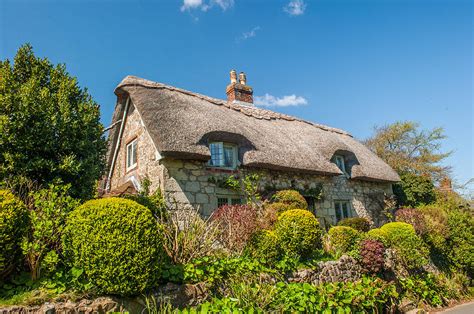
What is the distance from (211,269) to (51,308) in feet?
8.29

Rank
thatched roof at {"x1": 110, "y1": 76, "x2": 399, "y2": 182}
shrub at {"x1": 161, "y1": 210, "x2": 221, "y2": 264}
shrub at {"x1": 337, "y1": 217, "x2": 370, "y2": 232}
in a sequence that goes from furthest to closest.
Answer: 1. shrub at {"x1": 337, "y1": 217, "x2": 370, "y2": 232}
2. thatched roof at {"x1": 110, "y1": 76, "x2": 399, "y2": 182}
3. shrub at {"x1": 161, "y1": 210, "x2": 221, "y2": 264}

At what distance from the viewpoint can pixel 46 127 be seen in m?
6.21

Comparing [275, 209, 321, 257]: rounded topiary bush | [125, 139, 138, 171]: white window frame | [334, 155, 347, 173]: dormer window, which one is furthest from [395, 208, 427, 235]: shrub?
[125, 139, 138, 171]: white window frame

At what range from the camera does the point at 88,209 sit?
475 centimetres

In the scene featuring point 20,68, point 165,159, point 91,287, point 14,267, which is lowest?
point 91,287

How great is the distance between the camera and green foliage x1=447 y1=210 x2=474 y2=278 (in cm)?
1084

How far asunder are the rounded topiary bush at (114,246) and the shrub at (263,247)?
8.21 feet

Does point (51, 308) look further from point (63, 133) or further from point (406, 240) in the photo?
point (406, 240)

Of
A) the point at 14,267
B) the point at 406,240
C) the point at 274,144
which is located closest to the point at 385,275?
the point at 406,240

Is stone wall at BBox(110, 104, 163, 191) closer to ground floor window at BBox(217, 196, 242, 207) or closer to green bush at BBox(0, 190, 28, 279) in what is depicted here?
ground floor window at BBox(217, 196, 242, 207)

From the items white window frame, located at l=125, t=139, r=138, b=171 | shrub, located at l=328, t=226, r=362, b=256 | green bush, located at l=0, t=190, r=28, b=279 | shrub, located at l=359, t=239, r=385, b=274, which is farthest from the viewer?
white window frame, located at l=125, t=139, r=138, b=171

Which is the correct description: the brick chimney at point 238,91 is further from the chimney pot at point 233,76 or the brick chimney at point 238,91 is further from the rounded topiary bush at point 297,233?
the rounded topiary bush at point 297,233

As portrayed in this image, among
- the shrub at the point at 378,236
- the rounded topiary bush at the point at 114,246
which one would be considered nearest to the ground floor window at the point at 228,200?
the shrub at the point at 378,236

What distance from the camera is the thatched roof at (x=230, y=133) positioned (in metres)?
8.77
